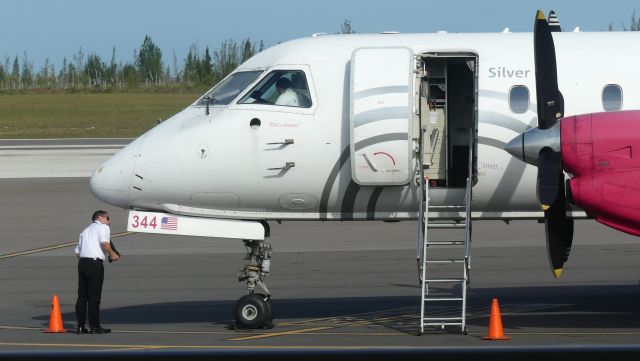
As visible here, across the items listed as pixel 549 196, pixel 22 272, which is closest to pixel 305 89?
pixel 549 196

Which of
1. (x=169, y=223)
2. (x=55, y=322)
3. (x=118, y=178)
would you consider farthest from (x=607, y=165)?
(x=55, y=322)

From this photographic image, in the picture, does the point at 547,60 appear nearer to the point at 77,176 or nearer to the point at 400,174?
the point at 400,174

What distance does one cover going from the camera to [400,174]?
14.1 metres

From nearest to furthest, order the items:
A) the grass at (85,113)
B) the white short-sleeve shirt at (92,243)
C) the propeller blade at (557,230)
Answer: the propeller blade at (557,230)
the white short-sleeve shirt at (92,243)
the grass at (85,113)

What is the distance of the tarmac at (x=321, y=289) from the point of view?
13781 millimetres

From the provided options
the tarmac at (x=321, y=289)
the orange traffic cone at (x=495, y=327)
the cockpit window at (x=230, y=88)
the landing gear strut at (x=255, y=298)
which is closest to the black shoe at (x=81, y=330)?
the tarmac at (x=321, y=289)

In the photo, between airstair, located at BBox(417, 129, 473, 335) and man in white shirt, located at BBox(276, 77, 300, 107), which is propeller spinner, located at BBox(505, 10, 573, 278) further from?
man in white shirt, located at BBox(276, 77, 300, 107)

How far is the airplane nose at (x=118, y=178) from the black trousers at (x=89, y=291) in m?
1.19

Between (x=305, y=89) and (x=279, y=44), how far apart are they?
1100mm

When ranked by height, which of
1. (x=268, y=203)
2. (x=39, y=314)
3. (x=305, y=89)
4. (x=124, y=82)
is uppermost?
(x=124, y=82)

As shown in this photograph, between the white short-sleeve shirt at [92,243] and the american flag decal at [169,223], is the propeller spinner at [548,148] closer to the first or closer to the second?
the american flag decal at [169,223]

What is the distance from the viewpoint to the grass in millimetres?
72625

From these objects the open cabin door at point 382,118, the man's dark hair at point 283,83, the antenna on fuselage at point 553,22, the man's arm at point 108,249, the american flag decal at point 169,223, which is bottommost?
the man's arm at point 108,249

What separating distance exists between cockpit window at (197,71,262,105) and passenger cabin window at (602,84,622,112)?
4.89 metres
